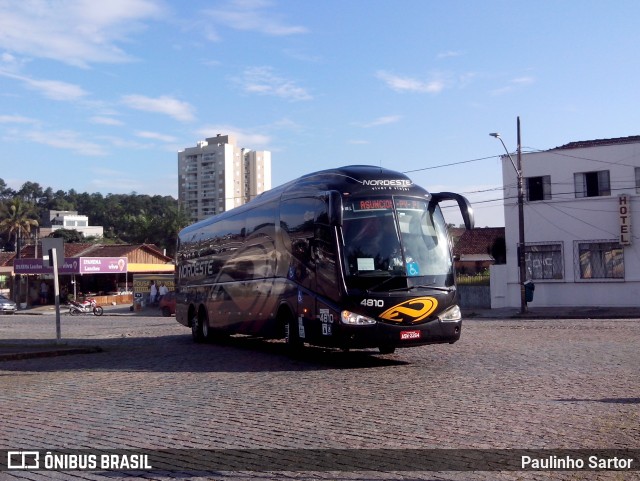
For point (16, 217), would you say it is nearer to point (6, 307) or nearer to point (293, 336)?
point (6, 307)

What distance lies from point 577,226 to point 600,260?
2.01m

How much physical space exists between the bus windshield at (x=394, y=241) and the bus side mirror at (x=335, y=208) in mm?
387

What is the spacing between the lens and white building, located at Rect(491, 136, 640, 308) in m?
37.3

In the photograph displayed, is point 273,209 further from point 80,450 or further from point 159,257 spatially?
point 159,257

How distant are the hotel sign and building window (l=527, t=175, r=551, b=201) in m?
3.91

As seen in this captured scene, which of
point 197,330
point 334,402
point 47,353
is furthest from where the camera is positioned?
point 197,330

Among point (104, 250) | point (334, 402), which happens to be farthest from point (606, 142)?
point (104, 250)

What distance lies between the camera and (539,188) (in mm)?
40031

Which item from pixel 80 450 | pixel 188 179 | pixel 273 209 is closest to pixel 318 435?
pixel 80 450

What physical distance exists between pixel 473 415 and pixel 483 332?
14.6 m

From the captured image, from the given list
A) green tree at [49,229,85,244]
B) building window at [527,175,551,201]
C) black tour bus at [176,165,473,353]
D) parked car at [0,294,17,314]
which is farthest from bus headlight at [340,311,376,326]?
green tree at [49,229,85,244]

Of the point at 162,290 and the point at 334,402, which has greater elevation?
the point at 162,290

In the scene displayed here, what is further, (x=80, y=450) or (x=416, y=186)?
(x=416, y=186)

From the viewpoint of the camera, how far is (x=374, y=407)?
9.81 m
